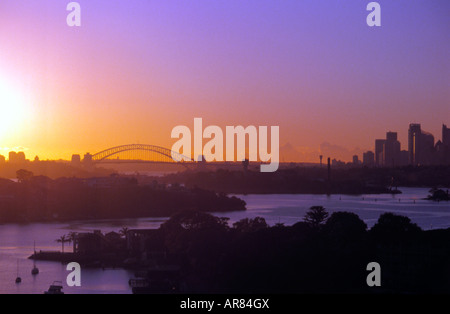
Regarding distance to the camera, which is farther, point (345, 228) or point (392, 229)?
point (392, 229)

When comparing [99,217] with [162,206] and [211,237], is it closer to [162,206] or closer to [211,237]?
[162,206]

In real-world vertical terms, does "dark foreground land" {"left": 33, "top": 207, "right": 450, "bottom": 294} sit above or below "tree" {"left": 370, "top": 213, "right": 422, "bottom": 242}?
below

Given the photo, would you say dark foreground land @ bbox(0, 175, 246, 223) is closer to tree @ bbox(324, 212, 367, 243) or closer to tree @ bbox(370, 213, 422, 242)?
tree @ bbox(324, 212, 367, 243)

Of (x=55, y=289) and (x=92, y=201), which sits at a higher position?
(x=92, y=201)

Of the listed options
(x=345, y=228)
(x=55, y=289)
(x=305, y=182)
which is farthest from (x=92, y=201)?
(x=305, y=182)

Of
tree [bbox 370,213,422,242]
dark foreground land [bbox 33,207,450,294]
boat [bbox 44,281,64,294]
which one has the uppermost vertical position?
tree [bbox 370,213,422,242]

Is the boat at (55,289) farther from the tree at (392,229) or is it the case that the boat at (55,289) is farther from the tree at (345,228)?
the tree at (392,229)

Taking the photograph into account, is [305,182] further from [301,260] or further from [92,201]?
[301,260]

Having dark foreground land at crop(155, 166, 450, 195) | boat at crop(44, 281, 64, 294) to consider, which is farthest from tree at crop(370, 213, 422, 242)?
dark foreground land at crop(155, 166, 450, 195)
